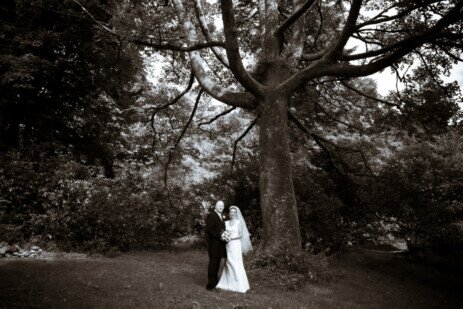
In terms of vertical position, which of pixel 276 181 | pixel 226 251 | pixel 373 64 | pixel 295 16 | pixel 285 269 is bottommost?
pixel 285 269

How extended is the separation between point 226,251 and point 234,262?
363 mm

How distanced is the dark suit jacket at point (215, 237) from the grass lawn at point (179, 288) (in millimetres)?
799

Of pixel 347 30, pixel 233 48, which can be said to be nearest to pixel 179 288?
pixel 233 48

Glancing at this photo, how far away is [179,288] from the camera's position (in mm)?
6902

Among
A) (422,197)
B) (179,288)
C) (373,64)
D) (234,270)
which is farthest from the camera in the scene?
(422,197)

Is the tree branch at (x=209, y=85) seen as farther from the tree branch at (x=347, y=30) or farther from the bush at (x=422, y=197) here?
the bush at (x=422, y=197)

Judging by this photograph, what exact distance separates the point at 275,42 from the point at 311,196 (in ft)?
18.3

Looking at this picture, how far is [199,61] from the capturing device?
11234mm

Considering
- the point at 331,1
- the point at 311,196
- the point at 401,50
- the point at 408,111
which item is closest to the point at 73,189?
the point at 311,196

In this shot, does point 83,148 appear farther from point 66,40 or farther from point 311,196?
point 311,196

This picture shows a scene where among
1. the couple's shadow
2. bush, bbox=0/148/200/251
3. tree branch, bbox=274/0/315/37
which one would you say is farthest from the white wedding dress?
bush, bbox=0/148/200/251

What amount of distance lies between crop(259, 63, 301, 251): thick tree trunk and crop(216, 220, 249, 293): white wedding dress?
3.73 ft

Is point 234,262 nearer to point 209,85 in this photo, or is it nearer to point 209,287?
point 209,287

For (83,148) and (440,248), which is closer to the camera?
(440,248)
